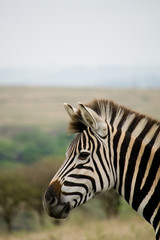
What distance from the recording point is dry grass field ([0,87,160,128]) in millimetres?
128000

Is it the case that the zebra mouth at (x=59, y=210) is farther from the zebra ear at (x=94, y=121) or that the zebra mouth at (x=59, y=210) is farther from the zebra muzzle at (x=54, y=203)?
the zebra ear at (x=94, y=121)

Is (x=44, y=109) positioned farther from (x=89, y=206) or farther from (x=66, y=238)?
(x=66, y=238)

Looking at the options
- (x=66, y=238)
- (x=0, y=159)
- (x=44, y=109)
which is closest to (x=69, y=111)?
(x=66, y=238)

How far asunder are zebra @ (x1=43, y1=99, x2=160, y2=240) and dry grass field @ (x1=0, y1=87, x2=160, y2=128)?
108 metres

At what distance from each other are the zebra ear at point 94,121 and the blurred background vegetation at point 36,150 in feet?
26.2

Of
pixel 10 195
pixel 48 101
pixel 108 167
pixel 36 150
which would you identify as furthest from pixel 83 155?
pixel 48 101

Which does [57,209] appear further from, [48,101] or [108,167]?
[48,101]

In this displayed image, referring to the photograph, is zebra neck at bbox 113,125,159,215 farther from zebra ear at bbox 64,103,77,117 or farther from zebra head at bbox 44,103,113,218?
zebra ear at bbox 64,103,77,117

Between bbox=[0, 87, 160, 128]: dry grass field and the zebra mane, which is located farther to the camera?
bbox=[0, 87, 160, 128]: dry grass field

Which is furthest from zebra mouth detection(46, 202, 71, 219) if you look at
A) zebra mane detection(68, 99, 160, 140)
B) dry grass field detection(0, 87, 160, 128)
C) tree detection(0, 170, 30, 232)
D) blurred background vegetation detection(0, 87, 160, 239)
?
dry grass field detection(0, 87, 160, 128)

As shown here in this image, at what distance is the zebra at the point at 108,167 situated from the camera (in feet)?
13.7

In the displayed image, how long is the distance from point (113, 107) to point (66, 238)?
9.46 metres

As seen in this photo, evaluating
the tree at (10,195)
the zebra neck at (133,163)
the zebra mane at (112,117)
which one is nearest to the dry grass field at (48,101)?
the tree at (10,195)

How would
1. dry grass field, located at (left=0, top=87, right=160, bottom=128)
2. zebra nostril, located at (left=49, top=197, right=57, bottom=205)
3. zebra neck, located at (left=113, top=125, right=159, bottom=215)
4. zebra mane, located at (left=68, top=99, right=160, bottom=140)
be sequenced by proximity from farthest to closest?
dry grass field, located at (left=0, top=87, right=160, bottom=128)
zebra mane, located at (left=68, top=99, right=160, bottom=140)
zebra neck, located at (left=113, top=125, right=159, bottom=215)
zebra nostril, located at (left=49, top=197, right=57, bottom=205)
